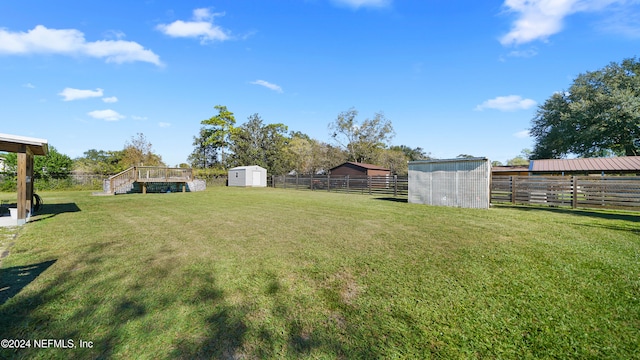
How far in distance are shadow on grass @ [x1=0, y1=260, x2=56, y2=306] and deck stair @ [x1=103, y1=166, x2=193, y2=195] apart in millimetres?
15012

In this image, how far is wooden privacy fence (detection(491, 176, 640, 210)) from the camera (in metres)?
8.80

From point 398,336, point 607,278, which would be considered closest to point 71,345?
point 398,336

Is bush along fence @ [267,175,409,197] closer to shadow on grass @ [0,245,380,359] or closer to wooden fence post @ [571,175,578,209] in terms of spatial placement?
wooden fence post @ [571,175,578,209]

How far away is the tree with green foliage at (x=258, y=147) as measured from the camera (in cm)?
3288

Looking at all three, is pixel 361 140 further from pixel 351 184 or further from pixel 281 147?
pixel 351 184

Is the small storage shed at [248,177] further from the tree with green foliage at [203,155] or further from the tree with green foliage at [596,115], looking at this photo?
the tree with green foliage at [596,115]

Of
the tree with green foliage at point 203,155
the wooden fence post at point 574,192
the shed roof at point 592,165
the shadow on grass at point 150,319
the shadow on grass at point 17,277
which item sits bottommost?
the shadow on grass at point 150,319

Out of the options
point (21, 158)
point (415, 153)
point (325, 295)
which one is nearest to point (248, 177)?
point (21, 158)

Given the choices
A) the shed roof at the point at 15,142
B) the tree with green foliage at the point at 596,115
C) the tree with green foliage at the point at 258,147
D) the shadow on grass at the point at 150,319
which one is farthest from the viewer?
the tree with green foliage at the point at 258,147

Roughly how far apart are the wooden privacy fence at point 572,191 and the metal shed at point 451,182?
7.32ft

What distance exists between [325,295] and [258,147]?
3264 cm

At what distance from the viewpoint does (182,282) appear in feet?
10.3

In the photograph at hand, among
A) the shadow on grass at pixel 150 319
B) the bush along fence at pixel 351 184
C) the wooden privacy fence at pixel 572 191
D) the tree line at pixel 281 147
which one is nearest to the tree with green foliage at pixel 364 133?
the tree line at pixel 281 147

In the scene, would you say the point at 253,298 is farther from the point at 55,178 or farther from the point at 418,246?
the point at 55,178
